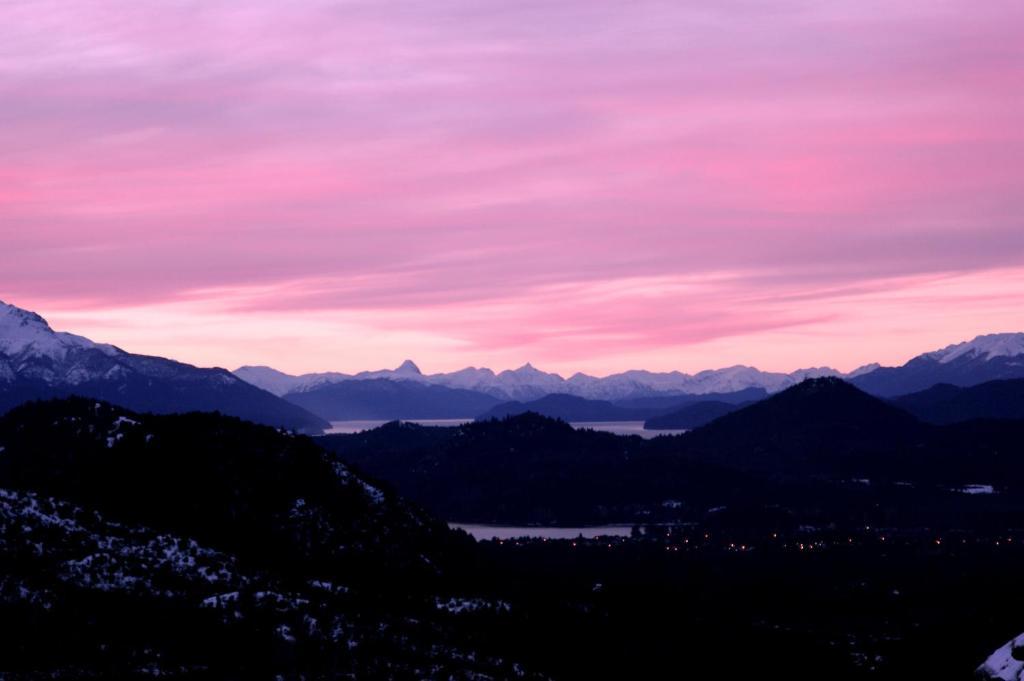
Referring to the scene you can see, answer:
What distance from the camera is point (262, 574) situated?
190375 mm

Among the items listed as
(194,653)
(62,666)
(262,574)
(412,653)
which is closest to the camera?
(62,666)

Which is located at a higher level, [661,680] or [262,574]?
[262,574]

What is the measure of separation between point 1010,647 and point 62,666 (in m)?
96.6

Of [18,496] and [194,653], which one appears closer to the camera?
[194,653]

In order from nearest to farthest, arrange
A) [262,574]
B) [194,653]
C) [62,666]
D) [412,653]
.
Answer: [62,666] < [194,653] < [412,653] < [262,574]

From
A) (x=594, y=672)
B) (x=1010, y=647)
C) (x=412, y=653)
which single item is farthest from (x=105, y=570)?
(x=1010, y=647)

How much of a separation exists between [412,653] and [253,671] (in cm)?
2041

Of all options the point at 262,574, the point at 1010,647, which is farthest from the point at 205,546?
the point at 1010,647

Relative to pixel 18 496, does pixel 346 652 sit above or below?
below

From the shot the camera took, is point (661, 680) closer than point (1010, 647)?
No

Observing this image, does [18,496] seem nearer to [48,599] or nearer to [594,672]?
[48,599]

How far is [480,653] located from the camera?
7279 inches

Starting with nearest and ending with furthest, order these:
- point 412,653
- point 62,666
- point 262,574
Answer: point 62,666
point 412,653
point 262,574

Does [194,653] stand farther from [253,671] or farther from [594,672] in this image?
[594,672]
